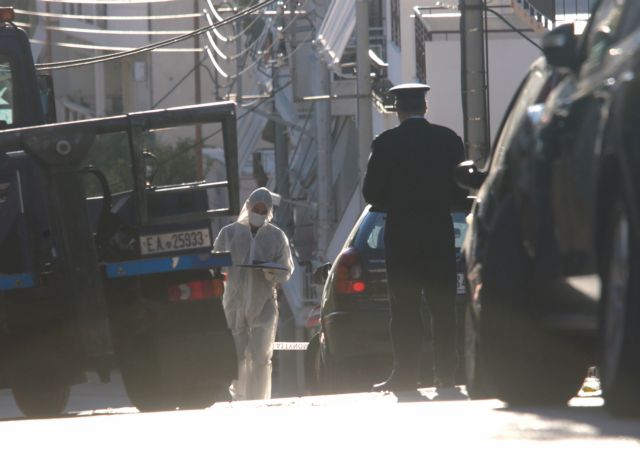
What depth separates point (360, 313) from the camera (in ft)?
42.5

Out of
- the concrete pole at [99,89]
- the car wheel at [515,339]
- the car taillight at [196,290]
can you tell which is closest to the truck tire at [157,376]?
the car taillight at [196,290]

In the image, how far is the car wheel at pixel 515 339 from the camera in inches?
283

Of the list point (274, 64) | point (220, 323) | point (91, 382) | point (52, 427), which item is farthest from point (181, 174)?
point (52, 427)

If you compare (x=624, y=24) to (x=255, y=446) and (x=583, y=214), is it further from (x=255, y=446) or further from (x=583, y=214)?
(x=255, y=446)

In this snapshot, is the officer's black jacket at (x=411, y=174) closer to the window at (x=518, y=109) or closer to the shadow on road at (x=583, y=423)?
the window at (x=518, y=109)

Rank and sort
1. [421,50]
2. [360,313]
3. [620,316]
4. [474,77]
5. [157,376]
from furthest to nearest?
[421,50]
[474,77]
[360,313]
[157,376]
[620,316]

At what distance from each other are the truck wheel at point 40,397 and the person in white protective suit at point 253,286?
539cm

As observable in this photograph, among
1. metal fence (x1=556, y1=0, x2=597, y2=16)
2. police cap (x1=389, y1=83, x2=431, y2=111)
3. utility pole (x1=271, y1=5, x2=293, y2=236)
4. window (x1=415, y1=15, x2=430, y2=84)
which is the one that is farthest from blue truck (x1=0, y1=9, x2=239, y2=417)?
utility pole (x1=271, y1=5, x2=293, y2=236)

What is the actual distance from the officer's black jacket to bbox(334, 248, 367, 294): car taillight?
6.25 feet

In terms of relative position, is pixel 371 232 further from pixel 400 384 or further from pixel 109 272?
pixel 109 272

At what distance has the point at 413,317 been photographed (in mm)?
11305

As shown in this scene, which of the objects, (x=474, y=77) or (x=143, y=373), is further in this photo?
(x=474, y=77)

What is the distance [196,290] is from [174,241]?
33 centimetres

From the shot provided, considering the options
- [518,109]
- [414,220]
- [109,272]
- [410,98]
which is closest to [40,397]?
[109,272]
